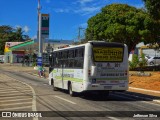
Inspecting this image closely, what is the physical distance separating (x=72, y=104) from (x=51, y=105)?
1.11 m

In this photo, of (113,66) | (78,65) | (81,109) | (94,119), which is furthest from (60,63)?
(94,119)

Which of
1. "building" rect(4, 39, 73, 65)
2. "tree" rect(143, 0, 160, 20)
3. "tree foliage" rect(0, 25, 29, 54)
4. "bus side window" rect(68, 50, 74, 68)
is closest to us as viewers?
"bus side window" rect(68, 50, 74, 68)

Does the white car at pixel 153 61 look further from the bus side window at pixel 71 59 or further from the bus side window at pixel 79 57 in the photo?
the bus side window at pixel 79 57

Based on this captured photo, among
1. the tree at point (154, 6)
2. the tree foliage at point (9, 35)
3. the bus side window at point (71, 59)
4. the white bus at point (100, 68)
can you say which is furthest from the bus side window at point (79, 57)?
the tree foliage at point (9, 35)

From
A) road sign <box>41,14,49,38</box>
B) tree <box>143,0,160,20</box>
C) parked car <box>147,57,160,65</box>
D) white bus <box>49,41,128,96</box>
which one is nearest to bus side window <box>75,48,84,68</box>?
white bus <box>49,41,128,96</box>

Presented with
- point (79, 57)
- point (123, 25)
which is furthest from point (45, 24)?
point (79, 57)

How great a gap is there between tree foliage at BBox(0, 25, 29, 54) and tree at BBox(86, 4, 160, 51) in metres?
111

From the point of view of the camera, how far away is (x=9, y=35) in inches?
6147

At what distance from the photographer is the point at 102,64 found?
67.5 ft

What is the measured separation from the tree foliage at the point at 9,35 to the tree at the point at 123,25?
11080cm

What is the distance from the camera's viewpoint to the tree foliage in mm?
155000

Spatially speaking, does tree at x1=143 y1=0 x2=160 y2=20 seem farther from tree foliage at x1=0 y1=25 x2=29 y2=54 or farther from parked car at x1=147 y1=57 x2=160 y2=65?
tree foliage at x1=0 y1=25 x2=29 y2=54

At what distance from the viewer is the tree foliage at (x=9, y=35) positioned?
15500cm

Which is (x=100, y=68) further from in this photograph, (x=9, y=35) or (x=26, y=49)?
(x=9, y=35)
